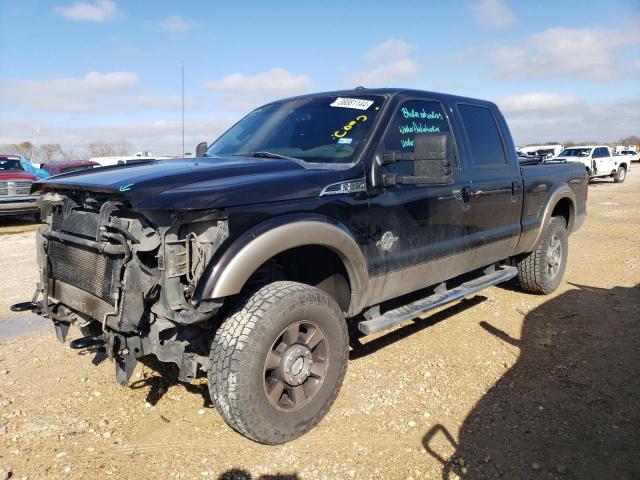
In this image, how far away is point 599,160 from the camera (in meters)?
24.9

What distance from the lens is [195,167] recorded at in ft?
10.1

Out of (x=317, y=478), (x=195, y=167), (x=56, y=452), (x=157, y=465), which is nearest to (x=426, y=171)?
(x=195, y=167)

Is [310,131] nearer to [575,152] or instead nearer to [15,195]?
[15,195]

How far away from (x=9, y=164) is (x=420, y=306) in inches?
554

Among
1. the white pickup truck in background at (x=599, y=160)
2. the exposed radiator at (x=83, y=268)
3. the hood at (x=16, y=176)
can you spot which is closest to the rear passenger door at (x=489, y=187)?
the exposed radiator at (x=83, y=268)

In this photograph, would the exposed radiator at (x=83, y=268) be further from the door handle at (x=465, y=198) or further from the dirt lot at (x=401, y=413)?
the door handle at (x=465, y=198)

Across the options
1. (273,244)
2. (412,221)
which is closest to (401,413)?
(412,221)

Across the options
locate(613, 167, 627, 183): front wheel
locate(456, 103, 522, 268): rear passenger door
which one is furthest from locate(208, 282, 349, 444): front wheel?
locate(613, 167, 627, 183): front wheel

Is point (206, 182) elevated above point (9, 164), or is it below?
below

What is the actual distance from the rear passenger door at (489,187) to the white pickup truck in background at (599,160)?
864 inches

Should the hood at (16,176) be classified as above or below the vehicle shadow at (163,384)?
above

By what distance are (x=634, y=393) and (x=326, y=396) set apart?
2.10 m

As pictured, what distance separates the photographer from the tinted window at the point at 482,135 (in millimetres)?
4457

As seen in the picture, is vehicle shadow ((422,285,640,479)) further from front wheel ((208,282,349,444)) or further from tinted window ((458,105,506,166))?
tinted window ((458,105,506,166))
